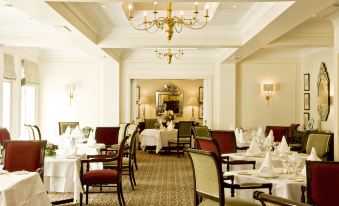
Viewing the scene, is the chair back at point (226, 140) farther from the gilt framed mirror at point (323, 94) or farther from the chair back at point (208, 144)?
the gilt framed mirror at point (323, 94)

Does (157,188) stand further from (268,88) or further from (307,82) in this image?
(307,82)

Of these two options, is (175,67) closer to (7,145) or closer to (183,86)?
(183,86)

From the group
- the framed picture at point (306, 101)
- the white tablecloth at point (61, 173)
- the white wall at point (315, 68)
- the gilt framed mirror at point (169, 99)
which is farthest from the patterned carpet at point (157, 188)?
the gilt framed mirror at point (169, 99)

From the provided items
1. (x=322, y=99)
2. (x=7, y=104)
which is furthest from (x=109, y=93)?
(x=322, y=99)

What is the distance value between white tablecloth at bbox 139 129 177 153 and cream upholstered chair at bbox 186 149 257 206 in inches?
347

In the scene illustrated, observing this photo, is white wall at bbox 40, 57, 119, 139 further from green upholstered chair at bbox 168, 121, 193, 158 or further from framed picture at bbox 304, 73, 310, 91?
framed picture at bbox 304, 73, 310, 91

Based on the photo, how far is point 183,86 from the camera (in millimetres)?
18703

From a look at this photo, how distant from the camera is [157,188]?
776cm

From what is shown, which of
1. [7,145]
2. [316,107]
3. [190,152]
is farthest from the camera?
[316,107]

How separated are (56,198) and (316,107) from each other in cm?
798

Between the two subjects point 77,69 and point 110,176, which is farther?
Answer: point 77,69

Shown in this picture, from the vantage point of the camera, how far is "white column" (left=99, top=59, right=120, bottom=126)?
12.9 metres

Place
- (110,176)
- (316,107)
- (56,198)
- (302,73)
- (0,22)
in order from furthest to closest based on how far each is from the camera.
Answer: (302,73)
(316,107)
(0,22)
(56,198)
(110,176)

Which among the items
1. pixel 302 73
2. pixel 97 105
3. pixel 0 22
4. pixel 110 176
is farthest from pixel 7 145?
pixel 302 73
